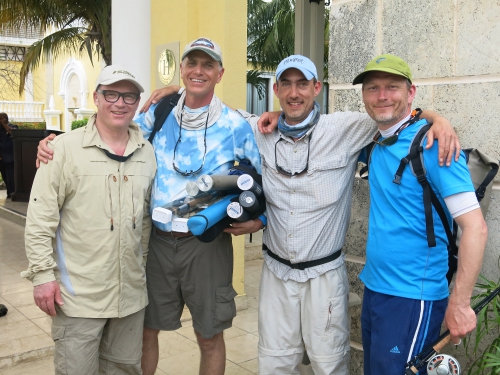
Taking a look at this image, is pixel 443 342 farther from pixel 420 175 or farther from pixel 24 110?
pixel 24 110

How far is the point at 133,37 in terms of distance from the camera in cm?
572

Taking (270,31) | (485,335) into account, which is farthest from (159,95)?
(270,31)

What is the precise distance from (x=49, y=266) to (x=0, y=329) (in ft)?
9.08

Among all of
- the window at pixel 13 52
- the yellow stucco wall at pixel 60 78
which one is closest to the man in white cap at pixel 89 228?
the yellow stucco wall at pixel 60 78

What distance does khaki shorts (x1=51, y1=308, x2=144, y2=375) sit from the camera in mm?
Result: 2832

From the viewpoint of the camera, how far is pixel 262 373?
10.2 feet

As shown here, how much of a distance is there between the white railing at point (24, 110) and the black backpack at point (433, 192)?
25.7 m

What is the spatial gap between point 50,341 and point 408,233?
3.51 m

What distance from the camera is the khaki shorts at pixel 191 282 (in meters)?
3.18

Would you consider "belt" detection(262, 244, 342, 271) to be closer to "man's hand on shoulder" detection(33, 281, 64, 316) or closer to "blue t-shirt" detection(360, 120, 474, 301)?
"blue t-shirt" detection(360, 120, 474, 301)

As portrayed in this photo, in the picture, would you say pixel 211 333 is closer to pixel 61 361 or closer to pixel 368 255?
pixel 61 361

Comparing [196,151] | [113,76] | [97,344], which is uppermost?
[113,76]

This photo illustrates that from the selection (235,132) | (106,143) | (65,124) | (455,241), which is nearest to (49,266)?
(106,143)

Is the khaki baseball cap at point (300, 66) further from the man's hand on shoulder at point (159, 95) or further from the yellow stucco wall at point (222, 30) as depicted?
the yellow stucco wall at point (222, 30)
